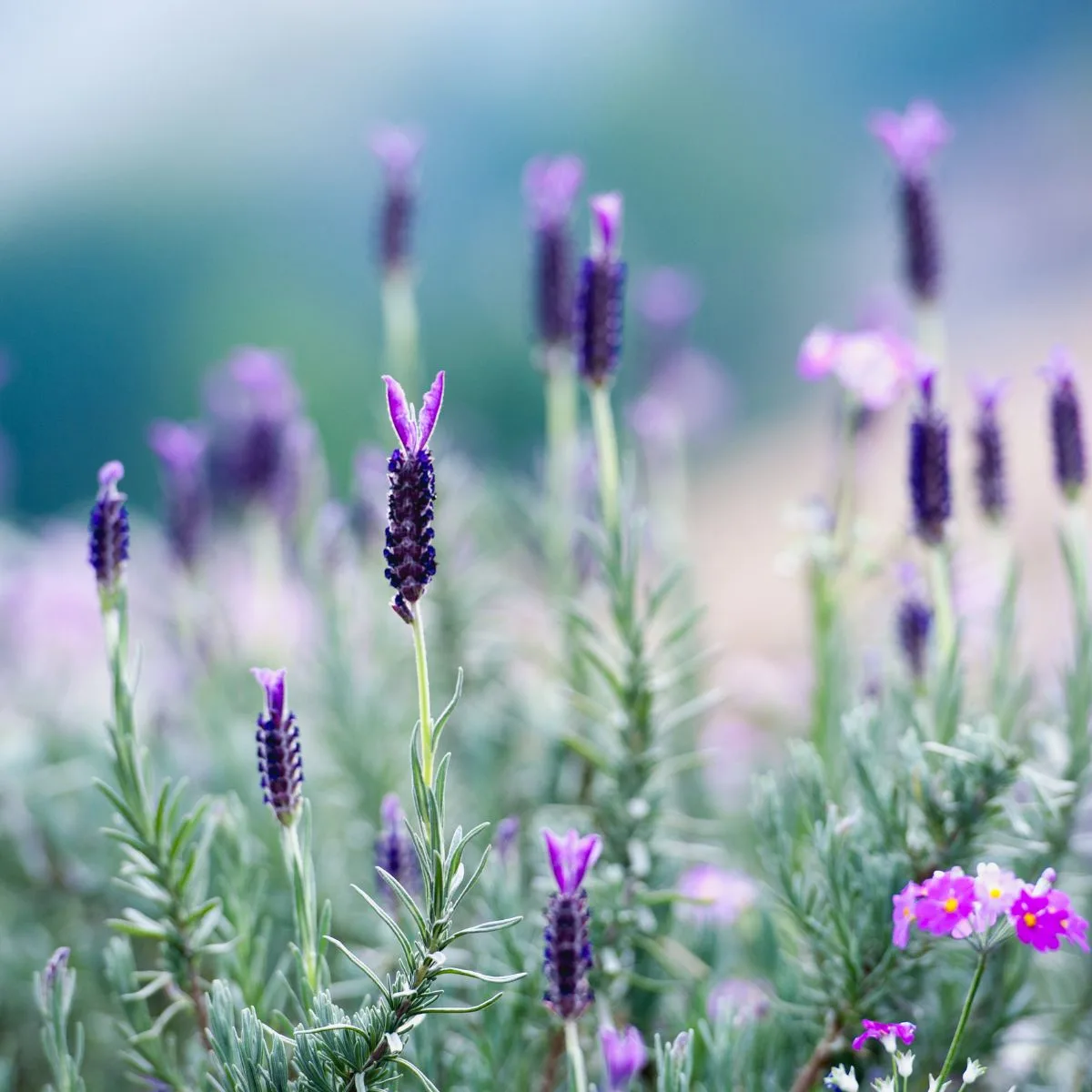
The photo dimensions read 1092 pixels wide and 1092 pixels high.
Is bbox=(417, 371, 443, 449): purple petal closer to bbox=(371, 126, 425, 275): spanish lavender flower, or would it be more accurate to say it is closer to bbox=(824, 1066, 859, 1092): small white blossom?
bbox=(824, 1066, 859, 1092): small white blossom

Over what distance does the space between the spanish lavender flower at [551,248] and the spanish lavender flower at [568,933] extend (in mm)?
629

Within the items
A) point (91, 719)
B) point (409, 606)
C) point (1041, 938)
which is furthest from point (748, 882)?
point (91, 719)

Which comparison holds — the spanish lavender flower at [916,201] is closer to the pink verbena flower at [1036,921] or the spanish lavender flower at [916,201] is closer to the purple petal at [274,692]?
the pink verbena flower at [1036,921]

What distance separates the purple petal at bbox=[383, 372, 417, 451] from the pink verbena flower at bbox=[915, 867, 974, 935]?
1.18 feet

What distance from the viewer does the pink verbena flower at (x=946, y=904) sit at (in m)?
0.60

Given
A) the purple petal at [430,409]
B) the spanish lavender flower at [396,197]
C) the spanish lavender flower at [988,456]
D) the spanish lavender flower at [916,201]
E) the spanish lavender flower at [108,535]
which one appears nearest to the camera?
the purple petal at [430,409]

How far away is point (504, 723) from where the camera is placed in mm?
1307

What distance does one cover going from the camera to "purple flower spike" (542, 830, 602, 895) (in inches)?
23.6

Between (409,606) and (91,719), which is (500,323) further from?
(409,606)

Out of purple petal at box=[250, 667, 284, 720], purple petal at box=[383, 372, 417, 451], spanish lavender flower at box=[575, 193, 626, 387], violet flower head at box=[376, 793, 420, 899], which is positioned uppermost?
spanish lavender flower at box=[575, 193, 626, 387]

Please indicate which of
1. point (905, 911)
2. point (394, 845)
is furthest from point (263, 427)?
point (905, 911)

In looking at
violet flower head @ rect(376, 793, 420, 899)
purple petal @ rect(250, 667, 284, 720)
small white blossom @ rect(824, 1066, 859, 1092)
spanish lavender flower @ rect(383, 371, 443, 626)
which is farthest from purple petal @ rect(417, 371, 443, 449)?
small white blossom @ rect(824, 1066, 859, 1092)

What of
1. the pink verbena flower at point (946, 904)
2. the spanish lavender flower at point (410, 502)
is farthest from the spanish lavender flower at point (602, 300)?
the pink verbena flower at point (946, 904)

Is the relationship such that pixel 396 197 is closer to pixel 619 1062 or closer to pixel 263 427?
pixel 263 427
